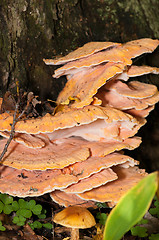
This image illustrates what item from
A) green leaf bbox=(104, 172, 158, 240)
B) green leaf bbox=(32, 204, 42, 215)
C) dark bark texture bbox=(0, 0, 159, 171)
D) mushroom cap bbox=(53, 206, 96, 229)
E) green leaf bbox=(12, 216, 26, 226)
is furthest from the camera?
dark bark texture bbox=(0, 0, 159, 171)

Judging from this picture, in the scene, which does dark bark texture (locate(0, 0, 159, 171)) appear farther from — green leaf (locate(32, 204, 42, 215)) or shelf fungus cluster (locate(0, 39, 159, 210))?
green leaf (locate(32, 204, 42, 215))

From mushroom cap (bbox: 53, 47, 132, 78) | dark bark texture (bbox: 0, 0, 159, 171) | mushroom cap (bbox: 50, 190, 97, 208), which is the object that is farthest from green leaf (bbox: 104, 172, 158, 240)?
dark bark texture (bbox: 0, 0, 159, 171)

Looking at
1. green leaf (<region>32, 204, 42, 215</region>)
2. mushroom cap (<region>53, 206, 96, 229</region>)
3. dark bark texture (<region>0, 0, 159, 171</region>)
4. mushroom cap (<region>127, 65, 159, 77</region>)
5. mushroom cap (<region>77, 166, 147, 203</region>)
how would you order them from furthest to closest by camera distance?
1. dark bark texture (<region>0, 0, 159, 171</region>)
2. green leaf (<region>32, 204, 42, 215</region>)
3. mushroom cap (<region>127, 65, 159, 77</region>)
4. mushroom cap (<region>77, 166, 147, 203</region>)
5. mushroom cap (<region>53, 206, 96, 229</region>)

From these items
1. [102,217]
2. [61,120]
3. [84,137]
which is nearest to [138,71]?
[84,137]

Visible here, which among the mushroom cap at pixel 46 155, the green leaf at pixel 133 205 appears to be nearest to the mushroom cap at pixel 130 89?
the mushroom cap at pixel 46 155

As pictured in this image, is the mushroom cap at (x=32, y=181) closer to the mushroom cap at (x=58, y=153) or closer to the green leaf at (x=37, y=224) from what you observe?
the mushroom cap at (x=58, y=153)

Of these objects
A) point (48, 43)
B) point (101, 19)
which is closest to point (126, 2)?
point (101, 19)

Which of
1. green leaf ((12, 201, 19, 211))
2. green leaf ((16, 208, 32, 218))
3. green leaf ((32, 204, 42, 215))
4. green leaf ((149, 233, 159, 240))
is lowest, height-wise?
green leaf ((149, 233, 159, 240))
